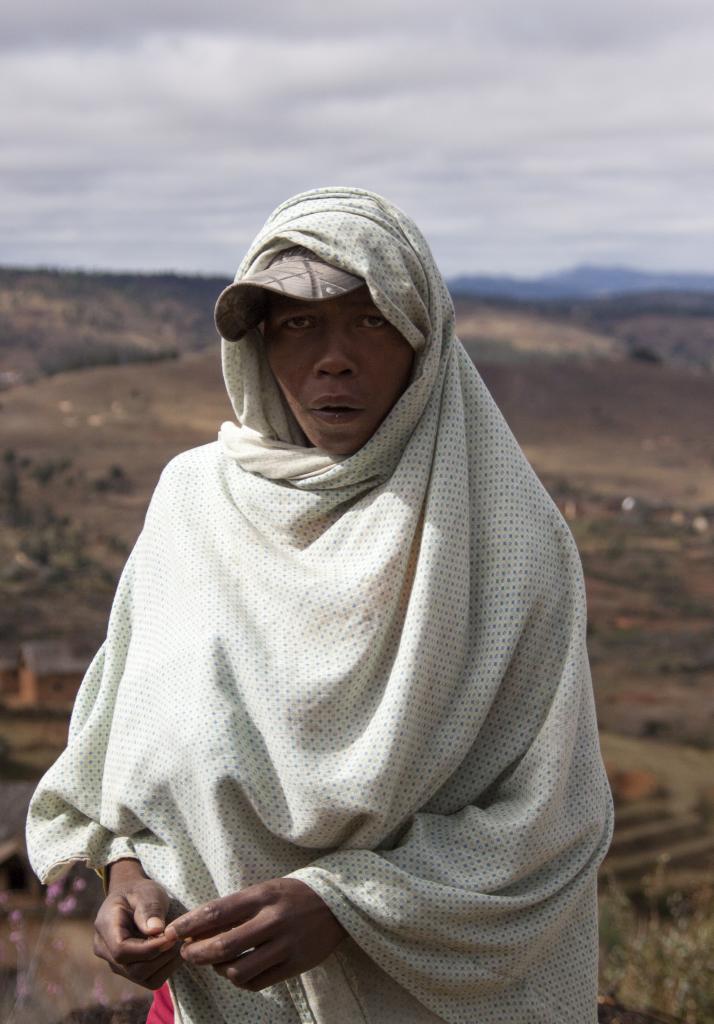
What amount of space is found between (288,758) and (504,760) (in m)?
0.32

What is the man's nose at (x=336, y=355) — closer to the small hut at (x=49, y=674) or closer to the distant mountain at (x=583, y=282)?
the small hut at (x=49, y=674)

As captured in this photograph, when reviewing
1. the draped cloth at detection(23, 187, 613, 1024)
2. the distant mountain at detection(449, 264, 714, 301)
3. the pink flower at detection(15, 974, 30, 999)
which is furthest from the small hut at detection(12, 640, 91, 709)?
the distant mountain at detection(449, 264, 714, 301)

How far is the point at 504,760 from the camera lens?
1.79m

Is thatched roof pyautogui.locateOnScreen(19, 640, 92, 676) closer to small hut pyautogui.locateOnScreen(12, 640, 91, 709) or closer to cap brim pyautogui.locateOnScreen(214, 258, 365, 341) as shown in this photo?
small hut pyautogui.locateOnScreen(12, 640, 91, 709)

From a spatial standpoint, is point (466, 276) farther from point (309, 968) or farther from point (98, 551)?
point (309, 968)

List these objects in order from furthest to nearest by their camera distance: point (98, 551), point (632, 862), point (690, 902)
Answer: point (98, 551) → point (632, 862) → point (690, 902)

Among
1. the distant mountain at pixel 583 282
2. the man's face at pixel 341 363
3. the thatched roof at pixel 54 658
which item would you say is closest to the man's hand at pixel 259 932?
the man's face at pixel 341 363

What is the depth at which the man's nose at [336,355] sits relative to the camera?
1760 mm

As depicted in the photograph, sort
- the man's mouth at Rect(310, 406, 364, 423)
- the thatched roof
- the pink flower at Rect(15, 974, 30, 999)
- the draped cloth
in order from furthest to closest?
the thatched roof, the pink flower at Rect(15, 974, 30, 999), the man's mouth at Rect(310, 406, 364, 423), the draped cloth

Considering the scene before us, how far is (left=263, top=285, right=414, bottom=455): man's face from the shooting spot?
1770 millimetres

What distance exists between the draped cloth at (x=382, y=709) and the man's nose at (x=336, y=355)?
8 cm

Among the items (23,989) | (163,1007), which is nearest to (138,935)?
(163,1007)

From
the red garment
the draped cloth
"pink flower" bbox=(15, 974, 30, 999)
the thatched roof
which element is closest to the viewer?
the draped cloth

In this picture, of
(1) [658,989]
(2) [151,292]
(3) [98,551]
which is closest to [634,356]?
(2) [151,292]
